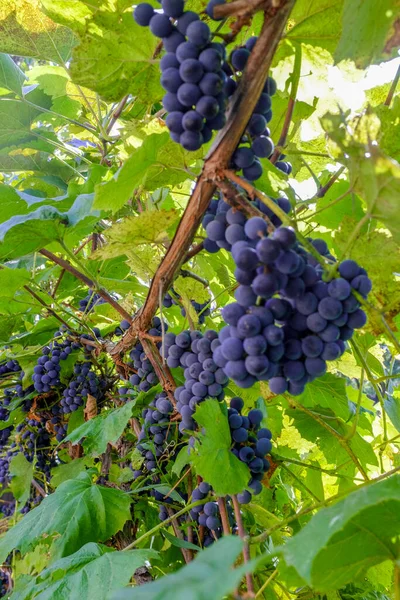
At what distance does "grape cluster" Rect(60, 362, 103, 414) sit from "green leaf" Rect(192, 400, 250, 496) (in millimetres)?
808

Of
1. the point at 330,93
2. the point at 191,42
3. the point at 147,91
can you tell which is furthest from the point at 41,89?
the point at 191,42

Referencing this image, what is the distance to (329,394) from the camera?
1.51 m

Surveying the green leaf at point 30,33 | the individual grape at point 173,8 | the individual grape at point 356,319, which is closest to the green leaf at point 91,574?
the individual grape at point 356,319

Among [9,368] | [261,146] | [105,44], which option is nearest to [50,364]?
[9,368]

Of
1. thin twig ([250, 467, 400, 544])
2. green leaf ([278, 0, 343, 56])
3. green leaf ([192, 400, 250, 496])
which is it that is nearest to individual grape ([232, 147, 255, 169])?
green leaf ([278, 0, 343, 56])

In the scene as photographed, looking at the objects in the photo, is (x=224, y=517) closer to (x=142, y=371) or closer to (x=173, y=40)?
(x=142, y=371)

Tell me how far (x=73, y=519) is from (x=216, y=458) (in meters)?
0.48

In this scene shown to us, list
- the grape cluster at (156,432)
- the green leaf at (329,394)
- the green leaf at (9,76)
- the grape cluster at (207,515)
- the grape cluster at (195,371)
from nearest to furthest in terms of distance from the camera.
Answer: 1. the grape cluster at (195,371)
2. the grape cluster at (207,515)
3. the grape cluster at (156,432)
4. the green leaf at (329,394)
5. the green leaf at (9,76)

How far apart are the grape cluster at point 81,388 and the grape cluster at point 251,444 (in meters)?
0.78

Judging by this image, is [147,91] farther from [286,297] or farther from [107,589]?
[107,589]

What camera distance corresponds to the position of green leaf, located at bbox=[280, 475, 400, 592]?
0.65 metres

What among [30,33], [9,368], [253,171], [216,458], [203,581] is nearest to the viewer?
[203,581]

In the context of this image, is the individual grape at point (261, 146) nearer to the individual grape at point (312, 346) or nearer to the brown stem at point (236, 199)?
the brown stem at point (236, 199)

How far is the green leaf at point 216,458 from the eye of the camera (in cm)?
96
